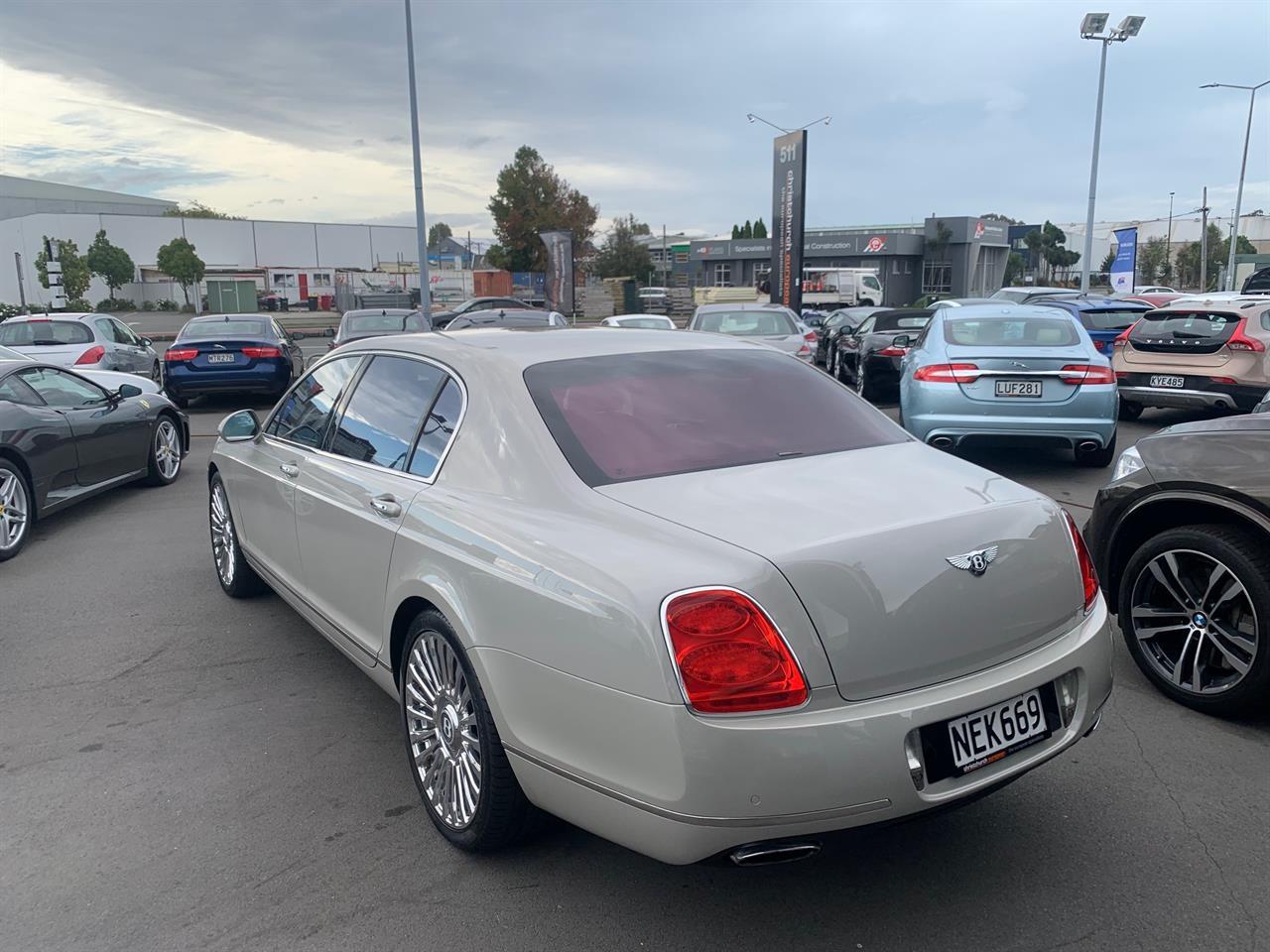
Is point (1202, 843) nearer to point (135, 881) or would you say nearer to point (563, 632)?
point (563, 632)

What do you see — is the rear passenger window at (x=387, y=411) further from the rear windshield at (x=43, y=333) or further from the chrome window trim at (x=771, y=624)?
the rear windshield at (x=43, y=333)

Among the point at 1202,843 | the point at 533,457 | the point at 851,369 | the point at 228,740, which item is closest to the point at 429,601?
the point at 533,457

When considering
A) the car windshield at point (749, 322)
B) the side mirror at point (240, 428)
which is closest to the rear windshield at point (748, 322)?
the car windshield at point (749, 322)

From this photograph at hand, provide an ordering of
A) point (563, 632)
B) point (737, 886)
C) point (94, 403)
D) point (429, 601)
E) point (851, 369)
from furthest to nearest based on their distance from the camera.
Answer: point (851, 369), point (94, 403), point (429, 601), point (737, 886), point (563, 632)

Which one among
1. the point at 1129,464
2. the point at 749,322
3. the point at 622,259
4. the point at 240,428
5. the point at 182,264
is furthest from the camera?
the point at 622,259

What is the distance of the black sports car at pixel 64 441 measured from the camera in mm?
6812

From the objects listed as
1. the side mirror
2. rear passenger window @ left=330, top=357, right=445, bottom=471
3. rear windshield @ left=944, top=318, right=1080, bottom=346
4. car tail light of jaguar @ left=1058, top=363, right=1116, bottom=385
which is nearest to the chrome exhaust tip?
rear passenger window @ left=330, top=357, right=445, bottom=471

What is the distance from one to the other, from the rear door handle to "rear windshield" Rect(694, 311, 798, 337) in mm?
10396

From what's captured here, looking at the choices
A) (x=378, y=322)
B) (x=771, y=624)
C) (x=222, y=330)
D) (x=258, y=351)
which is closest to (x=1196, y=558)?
(x=771, y=624)

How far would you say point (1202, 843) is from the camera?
3016 millimetres

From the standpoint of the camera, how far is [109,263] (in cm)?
6850

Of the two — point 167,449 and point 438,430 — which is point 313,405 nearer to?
point 438,430

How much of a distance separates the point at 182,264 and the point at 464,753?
72346 mm

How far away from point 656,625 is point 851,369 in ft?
46.7
